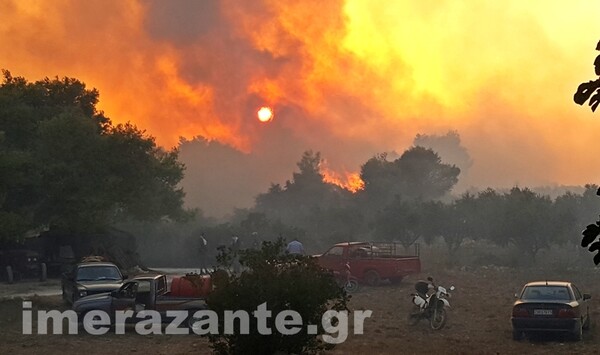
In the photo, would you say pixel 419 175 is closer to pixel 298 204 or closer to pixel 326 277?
pixel 298 204

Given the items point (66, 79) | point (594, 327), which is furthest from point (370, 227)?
point (594, 327)

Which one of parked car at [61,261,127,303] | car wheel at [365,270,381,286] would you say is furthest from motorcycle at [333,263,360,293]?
parked car at [61,261,127,303]

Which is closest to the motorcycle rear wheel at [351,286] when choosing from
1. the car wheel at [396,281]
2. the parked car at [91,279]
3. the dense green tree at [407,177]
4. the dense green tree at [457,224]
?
the car wheel at [396,281]

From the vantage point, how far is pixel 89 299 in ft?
69.3

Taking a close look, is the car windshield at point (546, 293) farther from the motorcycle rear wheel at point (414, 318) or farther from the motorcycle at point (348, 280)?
the motorcycle at point (348, 280)

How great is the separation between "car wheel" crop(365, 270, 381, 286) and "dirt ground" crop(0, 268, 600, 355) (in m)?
2.11

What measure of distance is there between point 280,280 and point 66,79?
117 feet

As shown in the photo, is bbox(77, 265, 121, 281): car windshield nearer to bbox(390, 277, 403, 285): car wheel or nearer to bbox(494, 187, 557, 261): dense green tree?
bbox(390, 277, 403, 285): car wheel

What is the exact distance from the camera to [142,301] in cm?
2055

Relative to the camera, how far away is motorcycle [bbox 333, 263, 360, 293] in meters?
29.8

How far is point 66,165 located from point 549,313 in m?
25.6

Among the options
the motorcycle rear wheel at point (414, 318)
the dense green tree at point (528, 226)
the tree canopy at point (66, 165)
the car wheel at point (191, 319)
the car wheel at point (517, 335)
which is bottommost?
the car wheel at point (517, 335)

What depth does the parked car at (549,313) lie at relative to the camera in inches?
723

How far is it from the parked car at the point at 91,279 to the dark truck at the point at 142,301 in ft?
7.77
